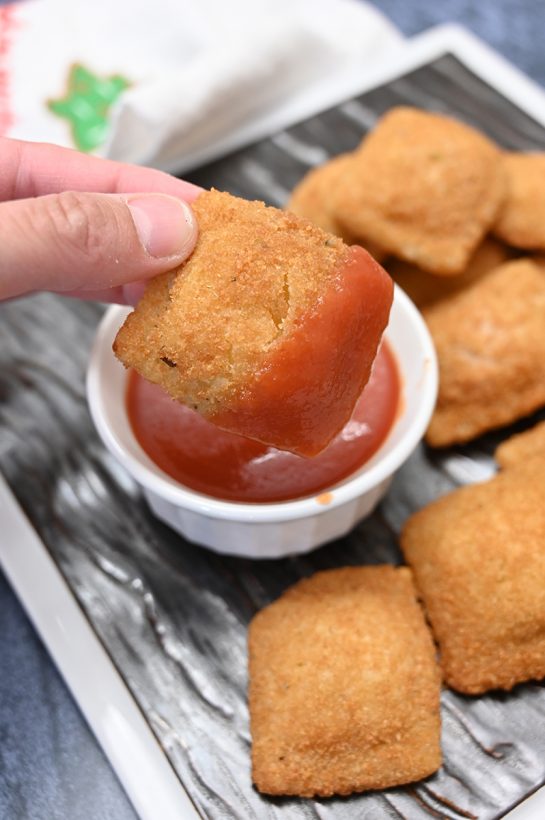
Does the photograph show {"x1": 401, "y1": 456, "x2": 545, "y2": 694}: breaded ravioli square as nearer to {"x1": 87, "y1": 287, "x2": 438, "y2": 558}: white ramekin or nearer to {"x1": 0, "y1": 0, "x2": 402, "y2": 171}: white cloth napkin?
{"x1": 87, "y1": 287, "x2": 438, "y2": 558}: white ramekin

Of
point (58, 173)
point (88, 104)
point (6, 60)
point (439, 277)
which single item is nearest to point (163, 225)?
point (58, 173)

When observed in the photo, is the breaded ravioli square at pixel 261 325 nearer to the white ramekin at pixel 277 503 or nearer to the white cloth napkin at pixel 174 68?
the white ramekin at pixel 277 503

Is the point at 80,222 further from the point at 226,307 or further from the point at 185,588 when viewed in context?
the point at 185,588

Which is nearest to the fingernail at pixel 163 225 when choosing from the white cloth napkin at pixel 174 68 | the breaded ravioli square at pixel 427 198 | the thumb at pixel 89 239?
the thumb at pixel 89 239

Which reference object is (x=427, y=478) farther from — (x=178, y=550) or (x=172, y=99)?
(x=172, y=99)

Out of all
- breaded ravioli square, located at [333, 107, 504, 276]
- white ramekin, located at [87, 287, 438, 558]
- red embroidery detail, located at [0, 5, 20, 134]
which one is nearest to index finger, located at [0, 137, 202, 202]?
white ramekin, located at [87, 287, 438, 558]

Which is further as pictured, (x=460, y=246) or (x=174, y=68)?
(x=174, y=68)

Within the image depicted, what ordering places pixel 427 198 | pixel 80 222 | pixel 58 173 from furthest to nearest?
pixel 427 198, pixel 58 173, pixel 80 222
